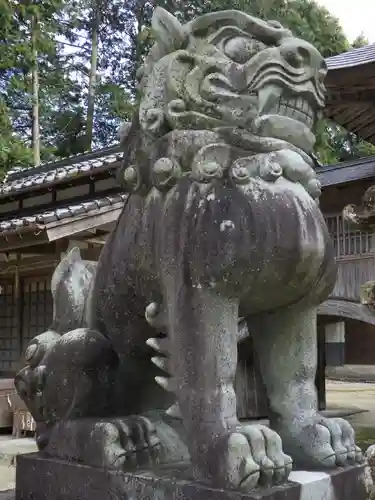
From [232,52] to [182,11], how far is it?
16369mm

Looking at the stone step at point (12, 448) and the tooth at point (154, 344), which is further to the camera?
the stone step at point (12, 448)

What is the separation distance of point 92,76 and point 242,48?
1705 cm

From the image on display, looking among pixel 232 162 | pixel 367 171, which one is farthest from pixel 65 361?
pixel 367 171

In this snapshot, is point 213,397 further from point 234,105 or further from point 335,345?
point 335,345

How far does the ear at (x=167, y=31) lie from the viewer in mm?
2000

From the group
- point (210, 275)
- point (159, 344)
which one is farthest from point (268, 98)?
point (159, 344)

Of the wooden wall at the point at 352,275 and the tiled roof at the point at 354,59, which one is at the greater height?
the tiled roof at the point at 354,59

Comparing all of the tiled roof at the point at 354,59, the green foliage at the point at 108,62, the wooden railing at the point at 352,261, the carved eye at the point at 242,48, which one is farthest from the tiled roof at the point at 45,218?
the green foliage at the point at 108,62

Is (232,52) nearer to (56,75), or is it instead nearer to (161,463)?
(161,463)

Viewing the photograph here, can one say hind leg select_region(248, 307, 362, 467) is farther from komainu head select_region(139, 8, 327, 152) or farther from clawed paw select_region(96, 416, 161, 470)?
komainu head select_region(139, 8, 327, 152)

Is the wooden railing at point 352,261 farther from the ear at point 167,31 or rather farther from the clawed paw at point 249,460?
the clawed paw at point 249,460

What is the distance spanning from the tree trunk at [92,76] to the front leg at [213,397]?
16.1m

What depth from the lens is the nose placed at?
6.25 feet

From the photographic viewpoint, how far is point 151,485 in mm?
1747
